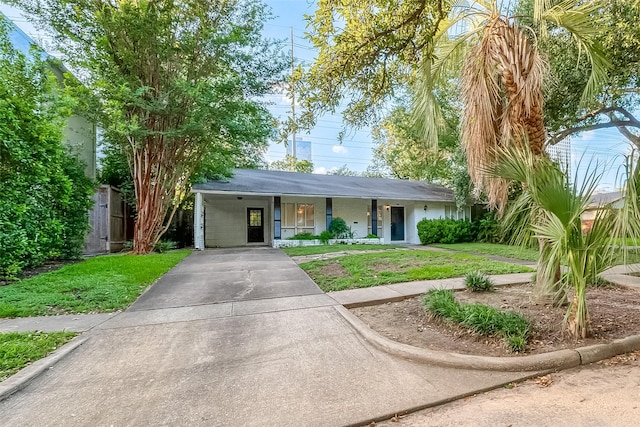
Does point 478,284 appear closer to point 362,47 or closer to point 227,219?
point 362,47

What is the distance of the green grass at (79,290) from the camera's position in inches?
179

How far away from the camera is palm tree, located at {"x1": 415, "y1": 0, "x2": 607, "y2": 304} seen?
176 inches

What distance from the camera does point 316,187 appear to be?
1569 centimetres

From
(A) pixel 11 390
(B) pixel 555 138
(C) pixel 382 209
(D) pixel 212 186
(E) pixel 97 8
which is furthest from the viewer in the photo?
(C) pixel 382 209

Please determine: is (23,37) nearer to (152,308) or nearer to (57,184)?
(57,184)

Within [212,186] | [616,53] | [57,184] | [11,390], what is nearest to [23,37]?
[57,184]

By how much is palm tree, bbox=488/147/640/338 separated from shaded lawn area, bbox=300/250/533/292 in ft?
10.4

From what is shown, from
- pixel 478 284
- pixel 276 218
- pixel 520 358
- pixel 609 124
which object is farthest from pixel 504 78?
pixel 609 124

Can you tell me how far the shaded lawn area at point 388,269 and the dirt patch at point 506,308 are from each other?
4.05 ft

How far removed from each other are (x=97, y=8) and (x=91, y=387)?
10595 millimetres

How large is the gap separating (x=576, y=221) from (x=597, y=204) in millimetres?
279

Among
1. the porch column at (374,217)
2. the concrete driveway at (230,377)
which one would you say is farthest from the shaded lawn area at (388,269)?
the porch column at (374,217)

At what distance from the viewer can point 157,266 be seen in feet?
25.7

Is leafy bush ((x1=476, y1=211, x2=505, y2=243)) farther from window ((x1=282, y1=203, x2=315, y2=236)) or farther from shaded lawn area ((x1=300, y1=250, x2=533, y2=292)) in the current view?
window ((x1=282, y1=203, x2=315, y2=236))
